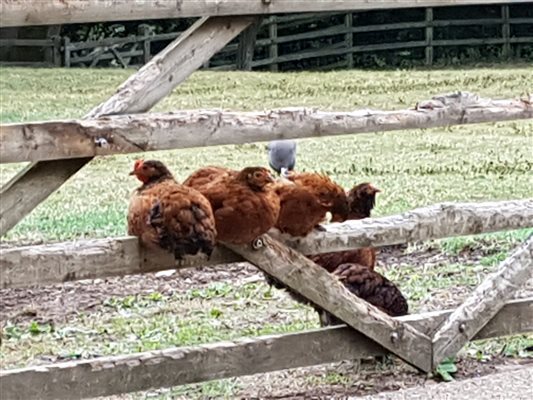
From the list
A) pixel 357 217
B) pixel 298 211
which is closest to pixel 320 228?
pixel 298 211

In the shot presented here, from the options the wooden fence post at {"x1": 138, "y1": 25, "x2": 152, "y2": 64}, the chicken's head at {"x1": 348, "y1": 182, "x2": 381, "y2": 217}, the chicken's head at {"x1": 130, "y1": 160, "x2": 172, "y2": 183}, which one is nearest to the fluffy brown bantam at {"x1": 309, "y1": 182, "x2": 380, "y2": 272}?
the chicken's head at {"x1": 348, "y1": 182, "x2": 381, "y2": 217}

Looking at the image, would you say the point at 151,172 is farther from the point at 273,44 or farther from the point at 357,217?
the point at 273,44

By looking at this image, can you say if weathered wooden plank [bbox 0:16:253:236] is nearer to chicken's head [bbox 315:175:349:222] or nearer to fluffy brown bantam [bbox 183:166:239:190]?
fluffy brown bantam [bbox 183:166:239:190]

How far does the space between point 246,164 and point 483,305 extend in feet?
24.6

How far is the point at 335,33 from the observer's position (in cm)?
2736

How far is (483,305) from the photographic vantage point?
5918 millimetres

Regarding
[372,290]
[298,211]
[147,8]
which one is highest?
[147,8]

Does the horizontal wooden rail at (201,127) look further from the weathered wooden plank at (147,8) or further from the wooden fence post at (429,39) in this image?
the wooden fence post at (429,39)

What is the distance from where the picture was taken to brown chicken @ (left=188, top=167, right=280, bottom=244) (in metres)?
4.94

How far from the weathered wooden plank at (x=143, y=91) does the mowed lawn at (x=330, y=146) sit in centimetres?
428

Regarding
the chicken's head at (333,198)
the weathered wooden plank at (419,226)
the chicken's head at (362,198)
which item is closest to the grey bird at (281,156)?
the chicken's head at (362,198)

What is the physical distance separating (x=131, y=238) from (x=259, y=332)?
191 centimetres

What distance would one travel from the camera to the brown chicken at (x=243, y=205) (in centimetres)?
494

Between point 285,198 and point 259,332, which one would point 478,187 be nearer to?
point 259,332
